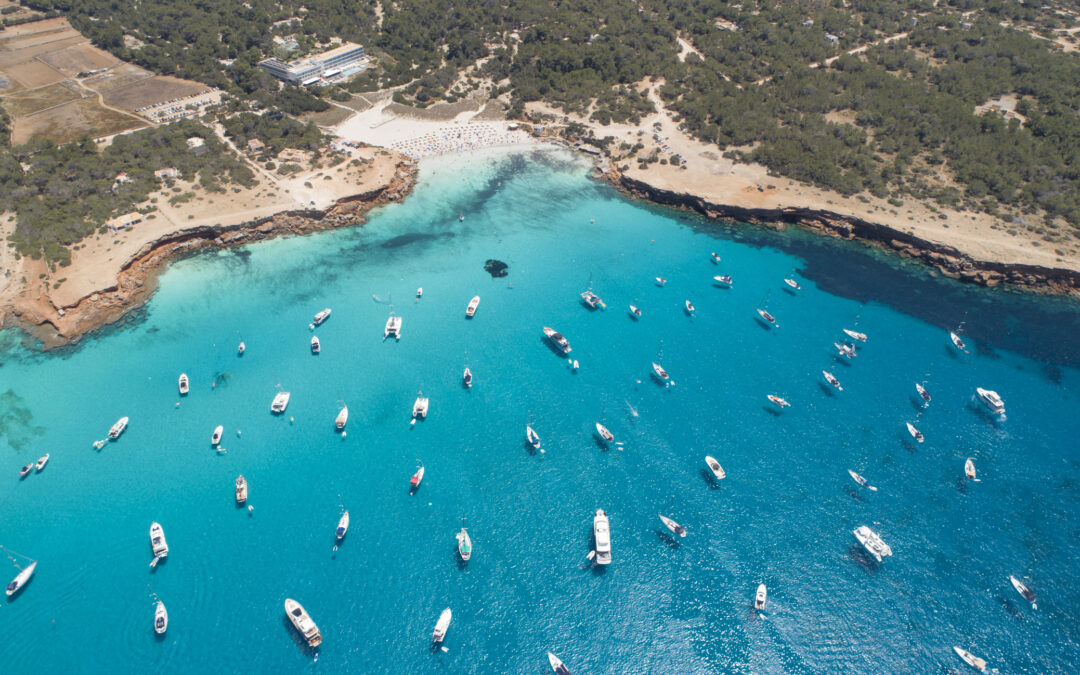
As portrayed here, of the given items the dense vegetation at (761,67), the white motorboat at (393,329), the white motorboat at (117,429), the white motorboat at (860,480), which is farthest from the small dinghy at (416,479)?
the dense vegetation at (761,67)

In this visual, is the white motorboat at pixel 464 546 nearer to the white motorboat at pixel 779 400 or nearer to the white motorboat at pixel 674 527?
the white motorboat at pixel 674 527

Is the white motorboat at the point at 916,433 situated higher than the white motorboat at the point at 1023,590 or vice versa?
the white motorboat at the point at 916,433

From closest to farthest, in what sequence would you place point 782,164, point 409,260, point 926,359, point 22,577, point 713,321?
point 22,577 → point 926,359 → point 713,321 → point 409,260 → point 782,164

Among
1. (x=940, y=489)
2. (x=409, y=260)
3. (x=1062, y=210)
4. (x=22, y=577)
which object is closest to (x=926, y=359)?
(x=940, y=489)

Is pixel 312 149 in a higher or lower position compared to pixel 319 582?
higher

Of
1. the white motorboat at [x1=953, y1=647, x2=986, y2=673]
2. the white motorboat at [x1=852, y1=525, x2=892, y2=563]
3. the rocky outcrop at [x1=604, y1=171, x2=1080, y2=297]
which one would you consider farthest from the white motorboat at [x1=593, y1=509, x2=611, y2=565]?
the rocky outcrop at [x1=604, y1=171, x2=1080, y2=297]

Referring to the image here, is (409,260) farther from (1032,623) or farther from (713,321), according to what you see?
(1032,623)
